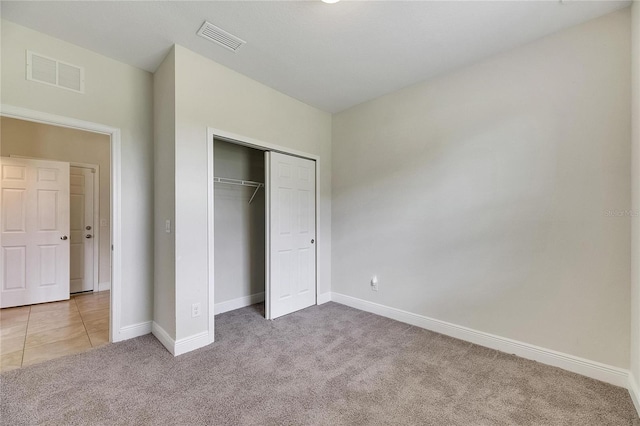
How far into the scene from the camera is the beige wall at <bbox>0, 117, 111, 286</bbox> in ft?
11.6

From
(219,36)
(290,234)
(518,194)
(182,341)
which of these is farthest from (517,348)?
(219,36)

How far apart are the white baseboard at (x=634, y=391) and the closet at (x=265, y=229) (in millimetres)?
2821

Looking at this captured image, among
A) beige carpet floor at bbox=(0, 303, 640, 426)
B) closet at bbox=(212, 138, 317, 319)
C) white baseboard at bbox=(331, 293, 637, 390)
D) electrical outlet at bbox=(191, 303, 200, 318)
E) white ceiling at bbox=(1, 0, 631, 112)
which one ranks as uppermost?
white ceiling at bbox=(1, 0, 631, 112)

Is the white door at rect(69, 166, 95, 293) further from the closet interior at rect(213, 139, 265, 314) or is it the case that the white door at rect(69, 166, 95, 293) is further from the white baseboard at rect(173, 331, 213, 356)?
the white baseboard at rect(173, 331, 213, 356)

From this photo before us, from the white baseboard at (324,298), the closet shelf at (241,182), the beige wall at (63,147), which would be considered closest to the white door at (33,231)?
the beige wall at (63,147)

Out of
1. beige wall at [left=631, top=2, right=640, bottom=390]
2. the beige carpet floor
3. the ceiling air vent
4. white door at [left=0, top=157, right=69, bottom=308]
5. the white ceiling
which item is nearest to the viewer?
the beige carpet floor

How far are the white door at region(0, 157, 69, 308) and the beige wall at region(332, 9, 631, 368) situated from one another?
4326mm

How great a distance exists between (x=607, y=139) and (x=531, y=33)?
1007 millimetres

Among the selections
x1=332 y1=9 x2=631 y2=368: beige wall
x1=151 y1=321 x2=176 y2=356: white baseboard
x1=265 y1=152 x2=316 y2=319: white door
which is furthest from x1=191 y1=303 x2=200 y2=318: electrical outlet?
x1=332 y1=9 x2=631 y2=368: beige wall

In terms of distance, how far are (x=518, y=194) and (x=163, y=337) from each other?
3.43m

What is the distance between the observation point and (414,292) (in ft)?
9.62

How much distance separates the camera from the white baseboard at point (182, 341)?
2305 millimetres

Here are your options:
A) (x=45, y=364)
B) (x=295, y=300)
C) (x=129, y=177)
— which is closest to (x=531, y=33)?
(x=295, y=300)

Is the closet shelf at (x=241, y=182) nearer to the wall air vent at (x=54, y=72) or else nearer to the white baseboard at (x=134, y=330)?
the wall air vent at (x=54, y=72)
